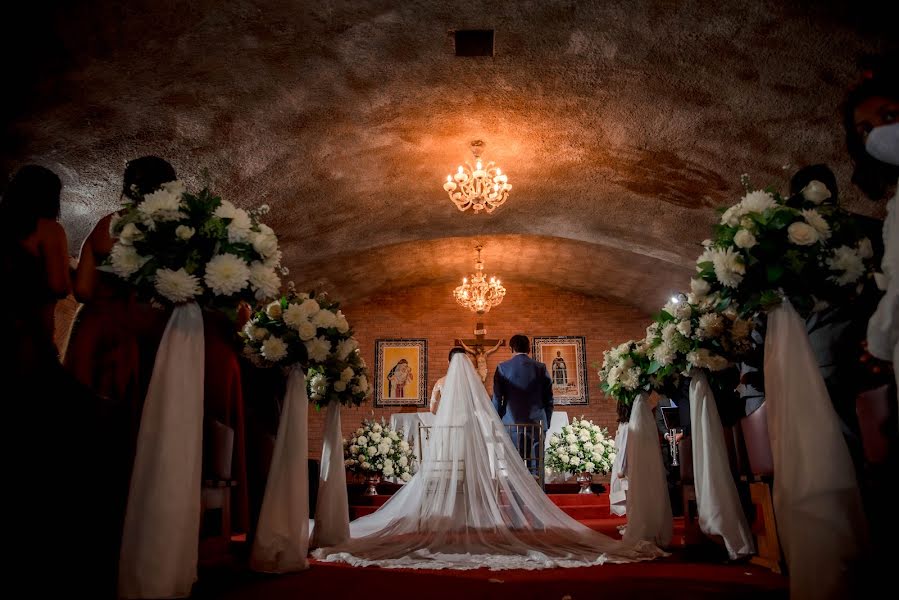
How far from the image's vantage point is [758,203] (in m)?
2.76

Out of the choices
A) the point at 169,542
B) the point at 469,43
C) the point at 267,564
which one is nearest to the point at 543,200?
the point at 469,43

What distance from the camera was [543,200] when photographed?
30.8 ft

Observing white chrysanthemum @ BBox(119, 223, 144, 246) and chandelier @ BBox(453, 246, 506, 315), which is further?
chandelier @ BBox(453, 246, 506, 315)

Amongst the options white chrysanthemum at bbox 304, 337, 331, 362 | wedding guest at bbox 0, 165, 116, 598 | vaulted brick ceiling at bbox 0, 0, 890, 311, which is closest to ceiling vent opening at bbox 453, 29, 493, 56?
vaulted brick ceiling at bbox 0, 0, 890, 311

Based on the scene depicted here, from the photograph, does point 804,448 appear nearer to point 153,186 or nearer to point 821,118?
point 153,186

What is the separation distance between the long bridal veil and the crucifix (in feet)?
25.4

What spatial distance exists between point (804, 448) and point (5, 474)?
104 inches

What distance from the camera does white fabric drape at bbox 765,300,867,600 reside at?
2062 mm

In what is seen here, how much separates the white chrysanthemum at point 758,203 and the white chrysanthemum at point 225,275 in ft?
7.29

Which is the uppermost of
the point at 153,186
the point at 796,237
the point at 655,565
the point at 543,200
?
the point at 543,200

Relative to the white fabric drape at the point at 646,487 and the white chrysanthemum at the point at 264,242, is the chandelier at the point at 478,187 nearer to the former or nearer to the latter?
the white fabric drape at the point at 646,487

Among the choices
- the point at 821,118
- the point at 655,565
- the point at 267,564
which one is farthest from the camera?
the point at 821,118

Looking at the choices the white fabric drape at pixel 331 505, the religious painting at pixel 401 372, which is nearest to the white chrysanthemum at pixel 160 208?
the white fabric drape at pixel 331 505

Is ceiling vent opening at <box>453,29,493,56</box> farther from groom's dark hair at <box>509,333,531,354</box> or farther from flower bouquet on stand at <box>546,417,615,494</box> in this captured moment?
flower bouquet on stand at <box>546,417,615,494</box>
